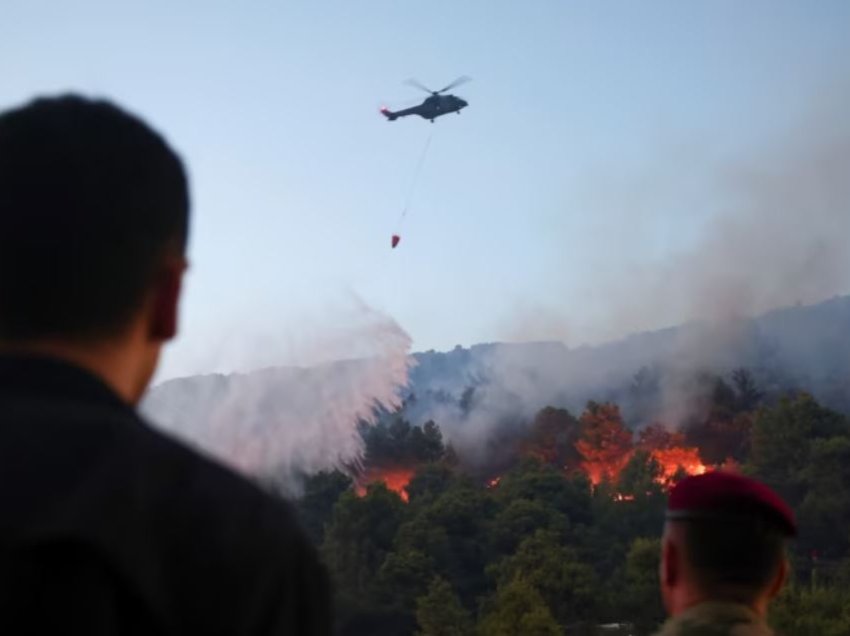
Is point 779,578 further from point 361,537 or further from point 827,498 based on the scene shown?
point 827,498

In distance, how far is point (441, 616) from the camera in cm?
2955

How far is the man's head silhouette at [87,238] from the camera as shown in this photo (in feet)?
3.82

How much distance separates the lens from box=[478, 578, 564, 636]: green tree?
26.3m

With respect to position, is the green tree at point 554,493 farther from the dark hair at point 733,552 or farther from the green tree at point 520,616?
the dark hair at point 733,552

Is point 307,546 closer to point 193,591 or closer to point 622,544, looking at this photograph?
point 193,591

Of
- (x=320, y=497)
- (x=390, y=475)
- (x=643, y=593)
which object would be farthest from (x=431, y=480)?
(x=643, y=593)

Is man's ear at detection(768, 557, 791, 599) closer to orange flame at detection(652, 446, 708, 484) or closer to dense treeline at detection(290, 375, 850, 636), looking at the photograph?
dense treeline at detection(290, 375, 850, 636)

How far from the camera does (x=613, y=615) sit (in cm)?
3023

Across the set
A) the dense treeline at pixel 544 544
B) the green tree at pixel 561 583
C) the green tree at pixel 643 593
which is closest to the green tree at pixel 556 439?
the dense treeline at pixel 544 544

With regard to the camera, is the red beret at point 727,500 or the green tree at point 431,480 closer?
the red beret at point 727,500

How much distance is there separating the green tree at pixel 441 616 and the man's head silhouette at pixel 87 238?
2923cm

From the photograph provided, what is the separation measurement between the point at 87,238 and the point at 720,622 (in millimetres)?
1803

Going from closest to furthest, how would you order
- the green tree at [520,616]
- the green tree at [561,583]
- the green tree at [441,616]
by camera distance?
the green tree at [520,616]
the green tree at [441,616]
the green tree at [561,583]

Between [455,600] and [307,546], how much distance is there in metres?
31.5
